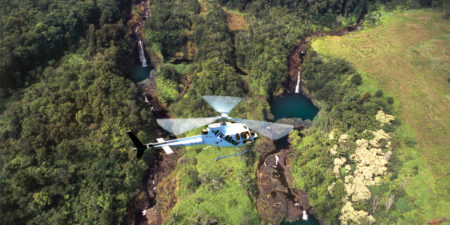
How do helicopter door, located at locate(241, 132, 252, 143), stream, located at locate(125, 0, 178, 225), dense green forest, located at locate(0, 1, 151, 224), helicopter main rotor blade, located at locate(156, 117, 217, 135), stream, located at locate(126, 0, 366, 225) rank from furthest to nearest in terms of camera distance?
1. helicopter main rotor blade, located at locate(156, 117, 217, 135)
2. stream, located at locate(126, 0, 366, 225)
3. stream, located at locate(125, 0, 178, 225)
4. dense green forest, located at locate(0, 1, 151, 224)
5. helicopter door, located at locate(241, 132, 252, 143)

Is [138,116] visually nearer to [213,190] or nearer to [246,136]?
[213,190]

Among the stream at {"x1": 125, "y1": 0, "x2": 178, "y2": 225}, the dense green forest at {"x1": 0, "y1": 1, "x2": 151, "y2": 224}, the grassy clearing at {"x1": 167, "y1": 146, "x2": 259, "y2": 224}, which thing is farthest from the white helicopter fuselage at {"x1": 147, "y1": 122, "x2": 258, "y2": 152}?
the stream at {"x1": 125, "y1": 0, "x2": 178, "y2": 225}

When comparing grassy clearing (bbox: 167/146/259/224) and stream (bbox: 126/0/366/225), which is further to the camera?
stream (bbox: 126/0/366/225)

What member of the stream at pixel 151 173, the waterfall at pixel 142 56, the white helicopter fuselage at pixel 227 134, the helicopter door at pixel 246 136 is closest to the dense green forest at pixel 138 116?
the stream at pixel 151 173

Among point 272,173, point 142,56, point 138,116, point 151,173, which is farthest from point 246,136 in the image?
point 142,56

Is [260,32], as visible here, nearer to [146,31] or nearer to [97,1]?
[146,31]

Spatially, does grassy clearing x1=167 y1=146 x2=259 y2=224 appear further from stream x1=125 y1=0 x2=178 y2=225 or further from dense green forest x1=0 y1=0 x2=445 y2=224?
stream x1=125 y1=0 x2=178 y2=225

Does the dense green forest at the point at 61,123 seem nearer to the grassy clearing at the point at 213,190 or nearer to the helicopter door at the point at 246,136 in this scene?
the grassy clearing at the point at 213,190
